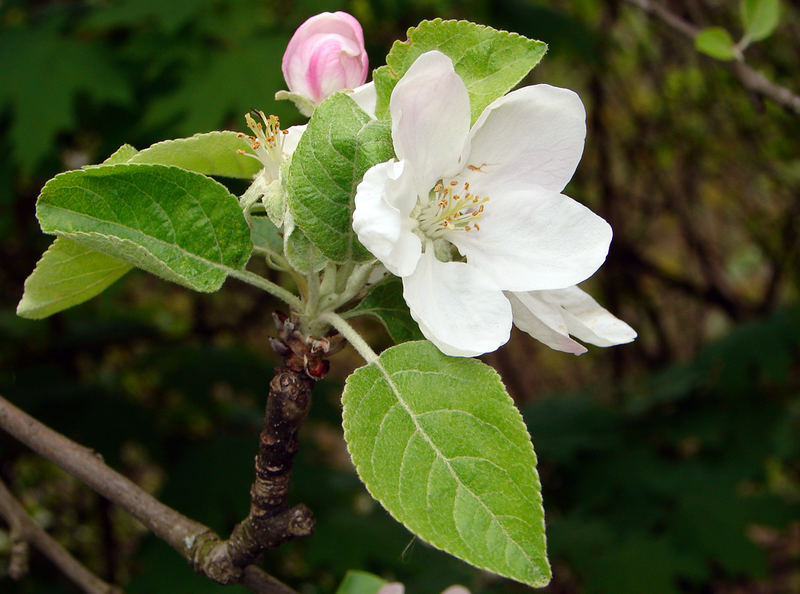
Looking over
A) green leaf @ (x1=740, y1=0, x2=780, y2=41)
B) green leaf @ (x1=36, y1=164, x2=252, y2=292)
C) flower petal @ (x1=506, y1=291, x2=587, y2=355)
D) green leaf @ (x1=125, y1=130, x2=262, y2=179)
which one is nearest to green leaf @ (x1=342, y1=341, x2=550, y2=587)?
flower petal @ (x1=506, y1=291, x2=587, y2=355)

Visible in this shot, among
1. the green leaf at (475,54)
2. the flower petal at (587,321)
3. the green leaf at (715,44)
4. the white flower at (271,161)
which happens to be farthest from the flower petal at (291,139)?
the green leaf at (715,44)

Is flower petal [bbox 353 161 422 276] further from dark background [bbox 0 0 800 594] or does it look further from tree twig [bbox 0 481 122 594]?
dark background [bbox 0 0 800 594]

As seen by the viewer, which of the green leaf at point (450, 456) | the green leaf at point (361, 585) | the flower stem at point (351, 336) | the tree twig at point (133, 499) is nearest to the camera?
the green leaf at point (450, 456)

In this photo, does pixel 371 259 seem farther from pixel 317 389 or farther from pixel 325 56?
pixel 317 389

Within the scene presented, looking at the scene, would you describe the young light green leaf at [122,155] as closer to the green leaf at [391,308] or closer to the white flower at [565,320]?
the green leaf at [391,308]

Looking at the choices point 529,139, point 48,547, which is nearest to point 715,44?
point 529,139
